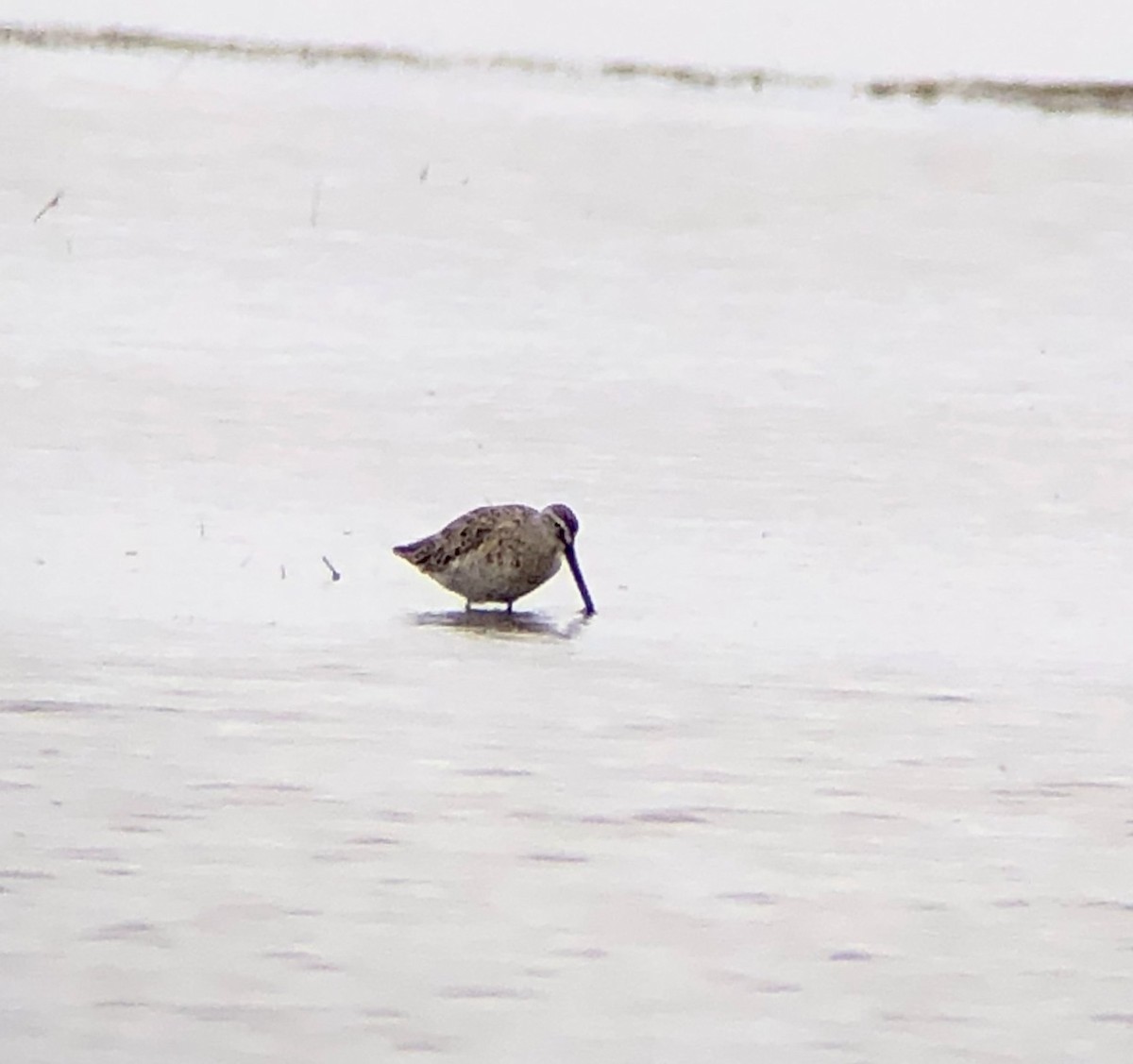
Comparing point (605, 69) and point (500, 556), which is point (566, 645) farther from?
point (605, 69)

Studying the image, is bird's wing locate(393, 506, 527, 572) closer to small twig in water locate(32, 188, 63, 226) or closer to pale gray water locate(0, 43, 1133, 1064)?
pale gray water locate(0, 43, 1133, 1064)

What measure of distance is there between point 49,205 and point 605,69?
1353 centimetres

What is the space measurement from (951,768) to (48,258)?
11.2 m

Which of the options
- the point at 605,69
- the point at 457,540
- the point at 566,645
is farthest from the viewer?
the point at 605,69

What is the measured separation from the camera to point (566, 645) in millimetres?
9328

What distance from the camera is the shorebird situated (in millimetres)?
9984

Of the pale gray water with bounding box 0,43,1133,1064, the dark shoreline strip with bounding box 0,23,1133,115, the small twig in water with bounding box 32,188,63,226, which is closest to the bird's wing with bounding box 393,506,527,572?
the pale gray water with bounding box 0,43,1133,1064

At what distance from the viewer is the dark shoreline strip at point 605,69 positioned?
31750mm

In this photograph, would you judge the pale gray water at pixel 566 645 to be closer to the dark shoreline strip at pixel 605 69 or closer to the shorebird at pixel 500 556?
the shorebird at pixel 500 556

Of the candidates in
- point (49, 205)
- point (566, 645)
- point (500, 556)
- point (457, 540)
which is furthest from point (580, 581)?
point (49, 205)

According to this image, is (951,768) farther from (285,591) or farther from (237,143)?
(237,143)

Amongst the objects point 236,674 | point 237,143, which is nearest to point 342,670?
point 236,674

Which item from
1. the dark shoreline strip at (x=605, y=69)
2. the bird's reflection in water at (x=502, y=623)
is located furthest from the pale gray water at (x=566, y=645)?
the dark shoreline strip at (x=605, y=69)

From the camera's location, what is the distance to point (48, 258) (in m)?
18.2
